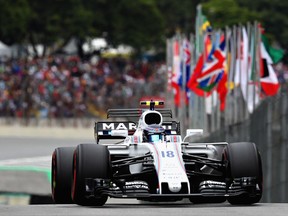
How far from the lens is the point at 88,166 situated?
14.2 m

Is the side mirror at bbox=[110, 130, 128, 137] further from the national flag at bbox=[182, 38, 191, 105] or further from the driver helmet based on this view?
the national flag at bbox=[182, 38, 191, 105]

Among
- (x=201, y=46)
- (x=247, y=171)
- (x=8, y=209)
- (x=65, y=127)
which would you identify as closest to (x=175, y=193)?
(x=247, y=171)

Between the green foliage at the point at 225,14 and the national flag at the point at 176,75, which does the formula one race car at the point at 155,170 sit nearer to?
the national flag at the point at 176,75

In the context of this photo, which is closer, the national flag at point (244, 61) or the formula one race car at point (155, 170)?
the formula one race car at point (155, 170)

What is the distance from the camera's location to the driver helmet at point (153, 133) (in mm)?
15141

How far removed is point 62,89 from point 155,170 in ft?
115

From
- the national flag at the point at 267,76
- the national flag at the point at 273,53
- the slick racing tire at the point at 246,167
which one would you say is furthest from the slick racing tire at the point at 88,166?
the national flag at the point at 273,53

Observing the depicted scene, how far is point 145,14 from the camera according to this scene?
7425 centimetres

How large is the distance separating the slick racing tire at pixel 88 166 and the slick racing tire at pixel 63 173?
0.75 m

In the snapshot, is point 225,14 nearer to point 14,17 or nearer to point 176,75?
point 14,17

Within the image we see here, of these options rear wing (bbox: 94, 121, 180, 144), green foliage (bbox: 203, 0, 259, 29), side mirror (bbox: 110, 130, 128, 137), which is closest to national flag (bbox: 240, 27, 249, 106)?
rear wing (bbox: 94, 121, 180, 144)

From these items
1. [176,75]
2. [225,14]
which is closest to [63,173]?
[176,75]

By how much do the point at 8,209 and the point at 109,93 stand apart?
3890 cm

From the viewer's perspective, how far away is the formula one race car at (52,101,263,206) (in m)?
14.2
